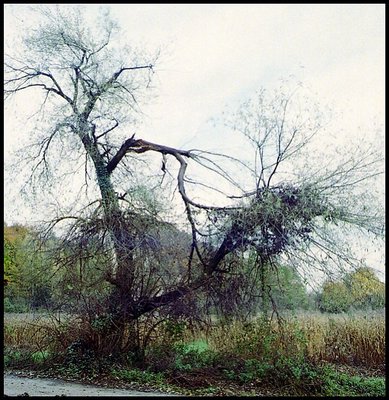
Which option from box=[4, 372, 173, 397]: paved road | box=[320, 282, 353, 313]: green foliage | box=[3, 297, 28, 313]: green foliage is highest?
box=[320, 282, 353, 313]: green foliage

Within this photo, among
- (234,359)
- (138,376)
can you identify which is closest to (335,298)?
(234,359)

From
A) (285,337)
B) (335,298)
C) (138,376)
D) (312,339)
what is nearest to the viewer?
(138,376)

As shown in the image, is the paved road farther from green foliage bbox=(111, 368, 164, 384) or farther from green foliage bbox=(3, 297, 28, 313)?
green foliage bbox=(3, 297, 28, 313)

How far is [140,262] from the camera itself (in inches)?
368

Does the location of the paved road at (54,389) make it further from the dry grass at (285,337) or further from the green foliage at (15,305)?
the green foliage at (15,305)

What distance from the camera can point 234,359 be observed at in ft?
30.6

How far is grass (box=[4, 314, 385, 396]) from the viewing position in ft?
28.2

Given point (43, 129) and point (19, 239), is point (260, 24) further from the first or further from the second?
point (19, 239)

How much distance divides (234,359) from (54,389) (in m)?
3.04

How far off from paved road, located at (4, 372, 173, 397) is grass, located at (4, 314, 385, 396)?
53 centimetres

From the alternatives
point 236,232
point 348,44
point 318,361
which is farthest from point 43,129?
point 318,361

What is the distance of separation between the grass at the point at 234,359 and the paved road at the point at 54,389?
53 centimetres

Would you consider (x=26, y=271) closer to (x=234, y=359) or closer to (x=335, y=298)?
(x=234, y=359)

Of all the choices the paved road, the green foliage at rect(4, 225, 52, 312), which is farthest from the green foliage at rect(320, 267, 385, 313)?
the green foliage at rect(4, 225, 52, 312)
